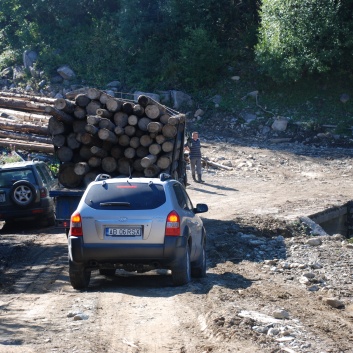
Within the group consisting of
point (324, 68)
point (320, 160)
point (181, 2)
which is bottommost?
point (320, 160)

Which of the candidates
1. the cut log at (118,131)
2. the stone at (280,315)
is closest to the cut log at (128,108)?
the cut log at (118,131)

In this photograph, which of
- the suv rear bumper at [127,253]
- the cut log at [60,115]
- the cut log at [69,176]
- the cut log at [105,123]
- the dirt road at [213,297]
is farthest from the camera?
the cut log at [69,176]

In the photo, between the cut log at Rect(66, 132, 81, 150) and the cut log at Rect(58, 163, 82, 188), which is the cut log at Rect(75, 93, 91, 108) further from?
the cut log at Rect(58, 163, 82, 188)

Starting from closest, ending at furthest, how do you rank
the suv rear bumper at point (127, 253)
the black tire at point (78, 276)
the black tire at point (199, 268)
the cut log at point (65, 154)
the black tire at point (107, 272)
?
the suv rear bumper at point (127, 253)
the black tire at point (78, 276)
the black tire at point (199, 268)
the black tire at point (107, 272)
the cut log at point (65, 154)

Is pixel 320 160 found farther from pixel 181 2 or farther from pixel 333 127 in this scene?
pixel 181 2

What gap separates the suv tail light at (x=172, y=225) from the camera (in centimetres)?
1066

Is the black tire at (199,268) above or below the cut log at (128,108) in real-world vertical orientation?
below

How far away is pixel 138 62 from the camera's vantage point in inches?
1620

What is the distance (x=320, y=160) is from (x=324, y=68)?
6282mm

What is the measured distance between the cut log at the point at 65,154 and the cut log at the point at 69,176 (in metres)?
0.13

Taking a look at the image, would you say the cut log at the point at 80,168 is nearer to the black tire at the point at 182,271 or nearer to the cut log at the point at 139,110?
the cut log at the point at 139,110

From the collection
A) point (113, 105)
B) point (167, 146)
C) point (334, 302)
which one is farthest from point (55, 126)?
point (334, 302)

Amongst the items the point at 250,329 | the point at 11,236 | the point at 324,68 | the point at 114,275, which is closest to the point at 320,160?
the point at 324,68

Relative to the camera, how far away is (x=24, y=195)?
18203mm
